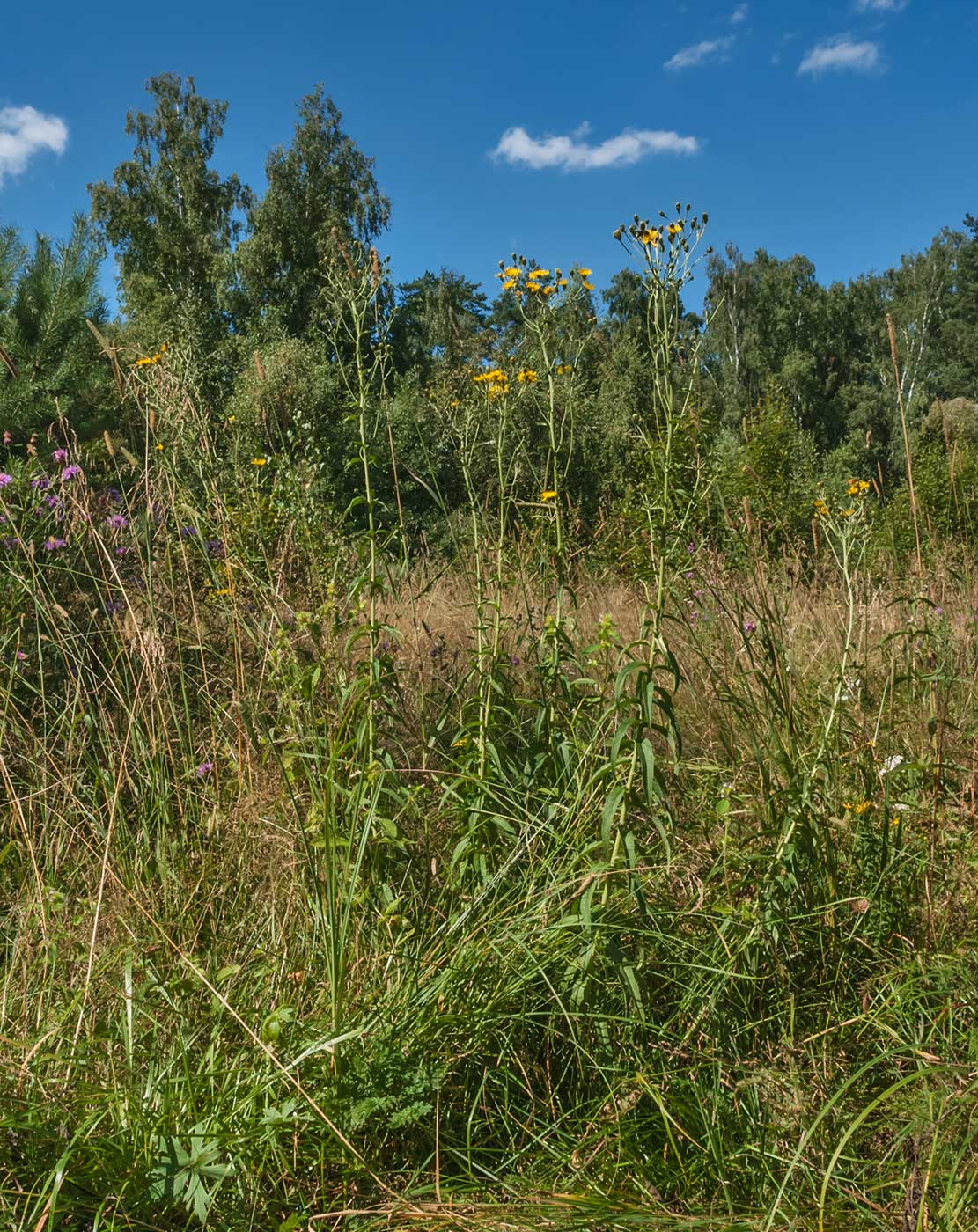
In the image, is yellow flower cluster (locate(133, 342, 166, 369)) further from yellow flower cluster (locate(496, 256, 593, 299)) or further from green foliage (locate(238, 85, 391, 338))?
green foliage (locate(238, 85, 391, 338))

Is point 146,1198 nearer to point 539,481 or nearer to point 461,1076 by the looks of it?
point 461,1076

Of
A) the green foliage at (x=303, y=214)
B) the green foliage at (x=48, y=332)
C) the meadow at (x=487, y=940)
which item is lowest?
the meadow at (x=487, y=940)

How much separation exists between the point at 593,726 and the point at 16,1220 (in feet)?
4.21

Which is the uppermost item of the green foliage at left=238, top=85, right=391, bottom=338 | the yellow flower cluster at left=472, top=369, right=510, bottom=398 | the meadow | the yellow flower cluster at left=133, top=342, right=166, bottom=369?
the green foliage at left=238, top=85, right=391, bottom=338

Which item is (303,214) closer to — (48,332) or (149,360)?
(48,332)

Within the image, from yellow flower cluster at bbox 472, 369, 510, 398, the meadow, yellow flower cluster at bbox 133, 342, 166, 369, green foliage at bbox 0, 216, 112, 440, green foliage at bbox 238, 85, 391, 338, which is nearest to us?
the meadow

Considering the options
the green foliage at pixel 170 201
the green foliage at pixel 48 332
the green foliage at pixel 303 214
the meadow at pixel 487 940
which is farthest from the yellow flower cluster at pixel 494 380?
the green foliage at pixel 170 201

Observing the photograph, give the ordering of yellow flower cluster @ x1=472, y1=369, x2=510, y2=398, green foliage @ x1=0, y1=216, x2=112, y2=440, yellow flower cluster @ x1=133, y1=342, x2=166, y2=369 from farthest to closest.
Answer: green foliage @ x1=0, y1=216, x2=112, y2=440 → yellow flower cluster @ x1=472, y1=369, x2=510, y2=398 → yellow flower cluster @ x1=133, y1=342, x2=166, y2=369

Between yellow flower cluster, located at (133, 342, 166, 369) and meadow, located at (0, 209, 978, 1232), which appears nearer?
meadow, located at (0, 209, 978, 1232)

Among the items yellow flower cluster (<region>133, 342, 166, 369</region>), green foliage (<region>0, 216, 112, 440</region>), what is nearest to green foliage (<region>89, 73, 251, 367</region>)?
green foliage (<region>0, 216, 112, 440</region>)

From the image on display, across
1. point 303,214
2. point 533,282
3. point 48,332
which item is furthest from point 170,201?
point 533,282

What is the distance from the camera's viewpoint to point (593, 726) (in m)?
2.04

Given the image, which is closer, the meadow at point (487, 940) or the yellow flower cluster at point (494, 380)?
the meadow at point (487, 940)

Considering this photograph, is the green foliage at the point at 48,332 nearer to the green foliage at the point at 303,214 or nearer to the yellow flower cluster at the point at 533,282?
the yellow flower cluster at the point at 533,282
